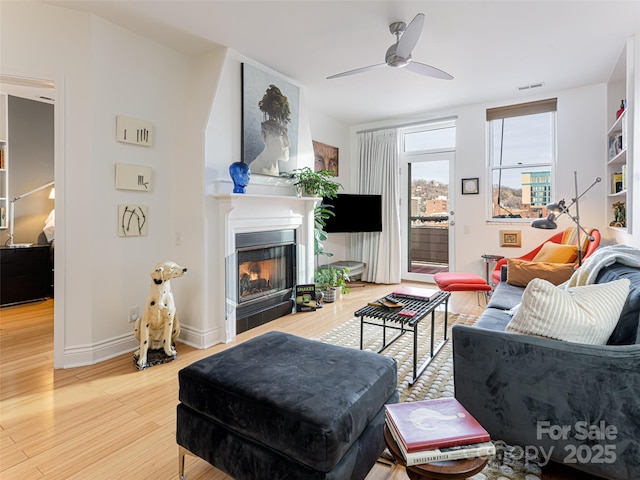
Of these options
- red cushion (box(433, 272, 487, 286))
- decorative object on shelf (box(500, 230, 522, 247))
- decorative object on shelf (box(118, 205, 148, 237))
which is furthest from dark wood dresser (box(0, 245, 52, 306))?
decorative object on shelf (box(500, 230, 522, 247))

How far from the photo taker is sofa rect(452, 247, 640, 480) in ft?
4.33

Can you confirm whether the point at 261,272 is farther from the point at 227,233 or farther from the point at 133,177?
the point at 133,177

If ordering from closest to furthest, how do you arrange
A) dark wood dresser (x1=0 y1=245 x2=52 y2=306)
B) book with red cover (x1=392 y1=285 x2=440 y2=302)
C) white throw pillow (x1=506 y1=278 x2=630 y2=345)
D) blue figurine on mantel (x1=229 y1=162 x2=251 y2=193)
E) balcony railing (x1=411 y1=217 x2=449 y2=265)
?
white throw pillow (x1=506 y1=278 x2=630 y2=345) < book with red cover (x1=392 y1=285 x2=440 y2=302) < blue figurine on mantel (x1=229 y1=162 x2=251 y2=193) < dark wood dresser (x1=0 y1=245 x2=52 y2=306) < balcony railing (x1=411 y1=217 x2=449 y2=265)

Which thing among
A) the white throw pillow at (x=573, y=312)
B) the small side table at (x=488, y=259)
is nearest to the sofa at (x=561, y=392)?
the white throw pillow at (x=573, y=312)

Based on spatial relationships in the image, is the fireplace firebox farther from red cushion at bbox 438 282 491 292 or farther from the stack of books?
the stack of books

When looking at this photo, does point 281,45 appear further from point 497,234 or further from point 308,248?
point 497,234

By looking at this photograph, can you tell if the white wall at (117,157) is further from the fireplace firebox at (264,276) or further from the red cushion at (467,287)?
the red cushion at (467,287)

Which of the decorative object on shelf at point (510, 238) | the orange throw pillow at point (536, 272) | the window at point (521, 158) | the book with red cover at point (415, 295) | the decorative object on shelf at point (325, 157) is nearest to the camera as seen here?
the book with red cover at point (415, 295)

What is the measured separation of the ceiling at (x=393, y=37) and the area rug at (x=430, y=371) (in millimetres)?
2803

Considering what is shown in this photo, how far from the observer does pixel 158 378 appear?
2.56 meters

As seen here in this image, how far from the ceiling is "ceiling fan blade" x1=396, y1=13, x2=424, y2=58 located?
29 cm

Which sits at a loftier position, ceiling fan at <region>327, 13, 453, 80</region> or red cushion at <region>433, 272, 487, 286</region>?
ceiling fan at <region>327, 13, 453, 80</region>

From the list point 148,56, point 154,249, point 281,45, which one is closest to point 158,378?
point 154,249

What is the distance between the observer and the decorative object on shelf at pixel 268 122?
3561 millimetres
